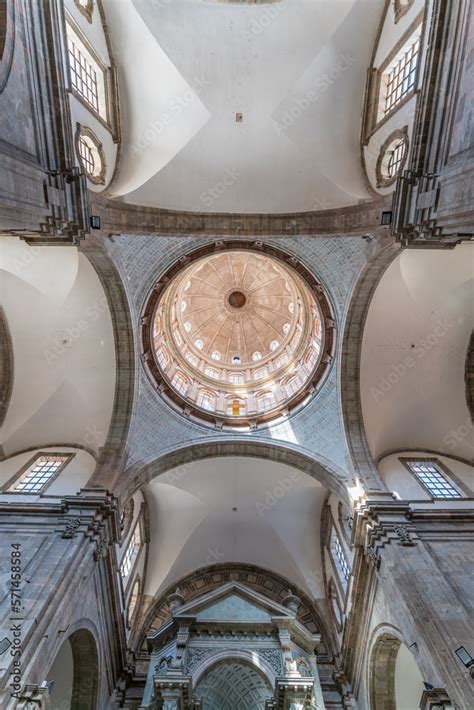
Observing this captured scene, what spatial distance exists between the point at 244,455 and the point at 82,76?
15.2 metres

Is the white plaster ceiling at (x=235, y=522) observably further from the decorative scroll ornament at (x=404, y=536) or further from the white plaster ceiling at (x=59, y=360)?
the decorative scroll ornament at (x=404, y=536)

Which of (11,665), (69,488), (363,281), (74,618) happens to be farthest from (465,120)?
(69,488)

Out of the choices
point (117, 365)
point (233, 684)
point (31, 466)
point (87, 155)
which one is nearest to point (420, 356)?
point (117, 365)

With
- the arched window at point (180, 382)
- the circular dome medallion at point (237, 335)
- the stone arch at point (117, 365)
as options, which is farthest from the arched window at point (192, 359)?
the stone arch at point (117, 365)

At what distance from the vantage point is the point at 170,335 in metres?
22.3

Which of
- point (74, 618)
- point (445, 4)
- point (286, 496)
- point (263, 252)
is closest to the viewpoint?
point (445, 4)

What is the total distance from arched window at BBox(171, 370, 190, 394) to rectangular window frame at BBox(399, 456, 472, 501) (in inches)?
417

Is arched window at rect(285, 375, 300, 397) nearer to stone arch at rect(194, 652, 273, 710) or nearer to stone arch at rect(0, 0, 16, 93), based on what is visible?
stone arch at rect(194, 652, 273, 710)

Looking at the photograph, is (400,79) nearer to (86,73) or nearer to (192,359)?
(86,73)

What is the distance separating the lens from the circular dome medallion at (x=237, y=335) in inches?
A: 724

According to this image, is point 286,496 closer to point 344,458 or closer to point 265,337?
point 344,458

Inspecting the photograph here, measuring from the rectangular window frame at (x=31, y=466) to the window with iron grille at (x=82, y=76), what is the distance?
523 inches

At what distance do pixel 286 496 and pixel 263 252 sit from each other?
11.4 metres

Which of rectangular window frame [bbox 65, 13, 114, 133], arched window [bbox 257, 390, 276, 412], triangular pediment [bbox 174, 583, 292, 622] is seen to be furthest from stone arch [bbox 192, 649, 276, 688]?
rectangular window frame [bbox 65, 13, 114, 133]
